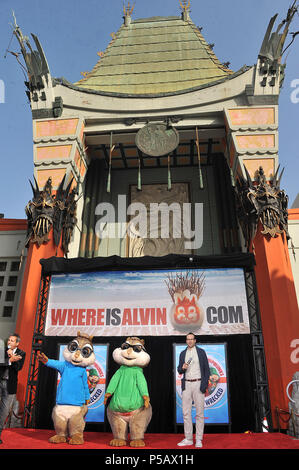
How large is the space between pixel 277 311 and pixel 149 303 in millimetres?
4043

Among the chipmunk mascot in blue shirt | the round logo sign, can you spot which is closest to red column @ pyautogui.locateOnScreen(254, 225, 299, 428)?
the round logo sign

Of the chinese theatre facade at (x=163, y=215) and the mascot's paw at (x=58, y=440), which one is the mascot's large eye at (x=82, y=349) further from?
the chinese theatre facade at (x=163, y=215)

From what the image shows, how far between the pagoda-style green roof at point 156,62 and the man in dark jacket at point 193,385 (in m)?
11.3

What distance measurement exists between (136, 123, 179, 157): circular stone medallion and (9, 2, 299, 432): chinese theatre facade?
0.04 m

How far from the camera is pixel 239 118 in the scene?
523 inches

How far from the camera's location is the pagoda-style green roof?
1497cm

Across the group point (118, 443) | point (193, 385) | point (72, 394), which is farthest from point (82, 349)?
point (193, 385)

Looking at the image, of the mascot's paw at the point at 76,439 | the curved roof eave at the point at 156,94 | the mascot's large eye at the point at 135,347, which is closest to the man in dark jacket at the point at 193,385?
the mascot's large eye at the point at 135,347

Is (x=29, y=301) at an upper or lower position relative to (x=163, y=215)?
lower

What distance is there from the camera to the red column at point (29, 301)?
9672 millimetres

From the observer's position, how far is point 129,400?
17.6 ft

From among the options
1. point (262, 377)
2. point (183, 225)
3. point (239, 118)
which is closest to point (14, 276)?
point (183, 225)

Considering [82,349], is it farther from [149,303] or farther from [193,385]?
[149,303]
